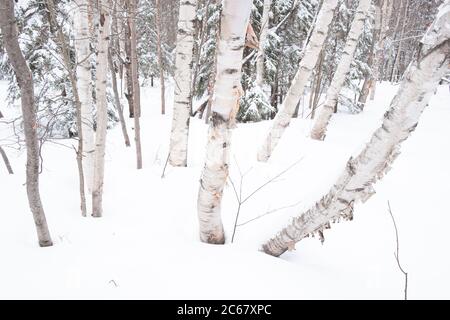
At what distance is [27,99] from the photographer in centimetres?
242

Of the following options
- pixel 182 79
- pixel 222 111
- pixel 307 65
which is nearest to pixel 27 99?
pixel 222 111

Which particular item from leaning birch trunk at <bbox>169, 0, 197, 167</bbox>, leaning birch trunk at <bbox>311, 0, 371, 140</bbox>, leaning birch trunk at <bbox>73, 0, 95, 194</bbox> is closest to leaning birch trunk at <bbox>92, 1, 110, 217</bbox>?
leaning birch trunk at <bbox>73, 0, 95, 194</bbox>

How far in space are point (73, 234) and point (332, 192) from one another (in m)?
2.73

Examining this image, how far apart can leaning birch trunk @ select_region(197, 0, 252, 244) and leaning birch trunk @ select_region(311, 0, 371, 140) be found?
195 inches

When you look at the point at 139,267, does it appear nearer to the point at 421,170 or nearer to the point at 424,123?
the point at 421,170

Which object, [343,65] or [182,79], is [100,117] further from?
[343,65]

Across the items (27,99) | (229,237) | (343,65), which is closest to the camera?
(27,99)

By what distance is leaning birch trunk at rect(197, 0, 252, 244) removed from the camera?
7.16 ft

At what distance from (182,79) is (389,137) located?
4.33 metres

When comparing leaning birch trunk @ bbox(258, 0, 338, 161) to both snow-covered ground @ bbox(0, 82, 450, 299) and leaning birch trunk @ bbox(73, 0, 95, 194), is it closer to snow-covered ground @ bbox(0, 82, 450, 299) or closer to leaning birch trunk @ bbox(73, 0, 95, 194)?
snow-covered ground @ bbox(0, 82, 450, 299)

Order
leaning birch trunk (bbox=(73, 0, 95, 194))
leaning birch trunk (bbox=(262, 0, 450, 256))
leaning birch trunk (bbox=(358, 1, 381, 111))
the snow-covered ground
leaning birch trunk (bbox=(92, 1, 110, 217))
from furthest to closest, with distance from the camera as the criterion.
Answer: leaning birch trunk (bbox=(358, 1, 381, 111)) < leaning birch trunk (bbox=(73, 0, 95, 194)) < leaning birch trunk (bbox=(92, 1, 110, 217)) < the snow-covered ground < leaning birch trunk (bbox=(262, 0, 450, 256))

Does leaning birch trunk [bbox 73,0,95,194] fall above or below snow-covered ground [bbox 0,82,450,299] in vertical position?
above
